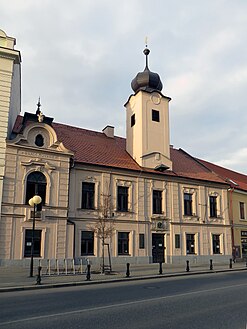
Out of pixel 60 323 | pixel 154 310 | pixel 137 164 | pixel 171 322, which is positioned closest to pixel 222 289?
pixel 154 310

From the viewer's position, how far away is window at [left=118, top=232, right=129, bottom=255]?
2572cm

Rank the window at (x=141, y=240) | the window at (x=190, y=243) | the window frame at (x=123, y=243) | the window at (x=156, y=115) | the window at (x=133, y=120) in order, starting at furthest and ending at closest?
the window at (x=133, y=120) < the window at (x=156, y=115) < the window at (x=190, y=243) < the window at (x=141, y=240) < the window frame at (x=123, y=243)

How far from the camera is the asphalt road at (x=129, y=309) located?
7133 millimetres

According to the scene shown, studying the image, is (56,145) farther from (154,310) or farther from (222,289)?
(154,310)

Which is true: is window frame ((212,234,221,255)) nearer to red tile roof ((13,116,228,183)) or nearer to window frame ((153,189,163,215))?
red tile roof ((13,116,228,183))

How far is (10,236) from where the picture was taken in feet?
68.6

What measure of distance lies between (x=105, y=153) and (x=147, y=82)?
8.76 m

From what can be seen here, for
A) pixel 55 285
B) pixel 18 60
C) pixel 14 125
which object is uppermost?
pixel 18 60

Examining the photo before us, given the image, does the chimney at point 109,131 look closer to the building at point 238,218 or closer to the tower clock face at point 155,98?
the tower clock face at point 155,98

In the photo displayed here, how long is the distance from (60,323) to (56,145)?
57.4ft

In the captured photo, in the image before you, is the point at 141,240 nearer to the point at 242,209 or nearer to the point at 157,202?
the point at 157,202

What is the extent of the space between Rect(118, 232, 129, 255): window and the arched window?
23.3 ft

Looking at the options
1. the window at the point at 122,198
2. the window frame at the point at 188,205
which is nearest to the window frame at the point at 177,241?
the window frame at the point at 188,205

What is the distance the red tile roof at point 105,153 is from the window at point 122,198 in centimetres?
185
